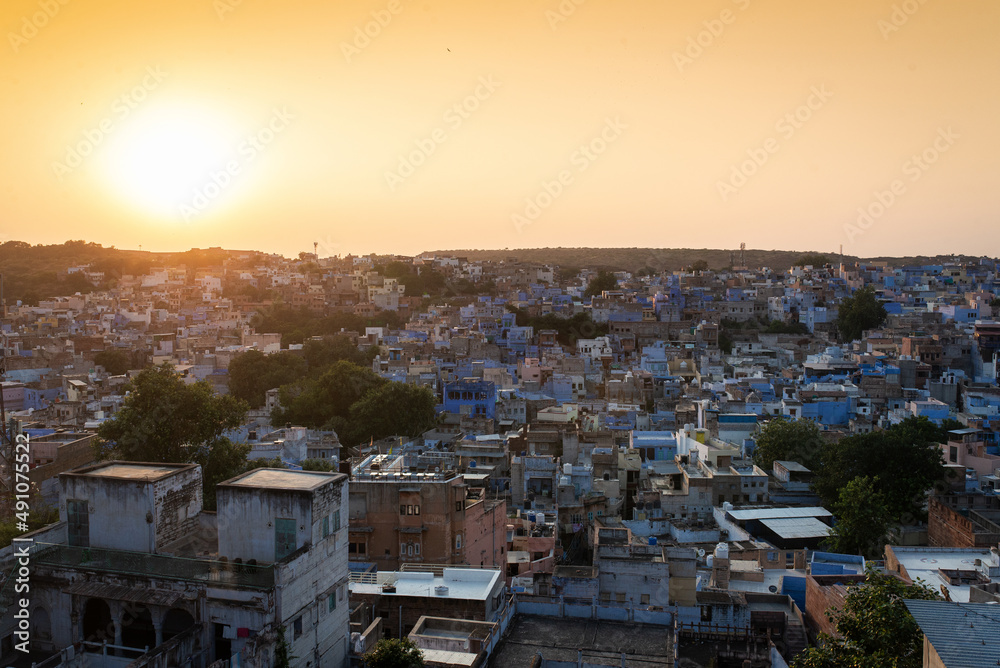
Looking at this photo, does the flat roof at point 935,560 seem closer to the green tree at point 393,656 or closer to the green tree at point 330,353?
the green tree at point 393,656

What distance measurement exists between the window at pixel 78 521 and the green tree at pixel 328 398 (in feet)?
54.3

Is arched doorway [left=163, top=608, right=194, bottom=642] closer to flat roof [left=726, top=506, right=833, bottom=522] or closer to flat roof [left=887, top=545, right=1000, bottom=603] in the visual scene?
flat roof [left=887, top=545, right=1000, bottom=603]

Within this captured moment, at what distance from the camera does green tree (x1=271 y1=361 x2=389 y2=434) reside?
25250mm

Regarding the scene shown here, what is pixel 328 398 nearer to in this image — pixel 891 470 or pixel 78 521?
pixel 891 470

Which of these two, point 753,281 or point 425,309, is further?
point 753,281

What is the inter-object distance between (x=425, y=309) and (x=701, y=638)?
32.8m

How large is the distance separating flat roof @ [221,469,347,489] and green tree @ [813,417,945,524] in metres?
14.6

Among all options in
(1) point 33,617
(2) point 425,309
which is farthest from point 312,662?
(2) point 425,309

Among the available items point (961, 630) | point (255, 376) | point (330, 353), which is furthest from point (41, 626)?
point (330, 353)

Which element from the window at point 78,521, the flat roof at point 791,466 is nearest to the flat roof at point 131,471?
the window at point 78,521

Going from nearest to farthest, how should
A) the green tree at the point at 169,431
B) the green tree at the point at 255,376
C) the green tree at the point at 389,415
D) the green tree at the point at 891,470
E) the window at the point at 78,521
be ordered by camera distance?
the window at the point at 78,521, the green tree at the point at 169,431, the green tree at the point at 891,470, the green tree at the point at 389,415, the green tree at the point at 255,376

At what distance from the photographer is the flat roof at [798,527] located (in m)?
16.7

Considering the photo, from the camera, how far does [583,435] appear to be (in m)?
22.7

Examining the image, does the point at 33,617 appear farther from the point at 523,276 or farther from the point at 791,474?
the point at 523,276
